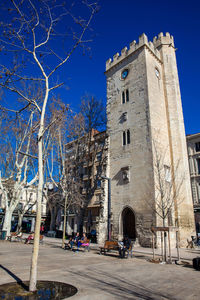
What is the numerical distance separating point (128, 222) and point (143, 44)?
19.5 metres

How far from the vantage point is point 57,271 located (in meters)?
7.43

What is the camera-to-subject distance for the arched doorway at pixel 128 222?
20.3 meters

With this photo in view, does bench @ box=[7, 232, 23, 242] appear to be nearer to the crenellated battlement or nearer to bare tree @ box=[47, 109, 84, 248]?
bare tree @ box=[47, 109, 84, 248]

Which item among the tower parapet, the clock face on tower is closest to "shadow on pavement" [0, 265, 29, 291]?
the clock face on tower

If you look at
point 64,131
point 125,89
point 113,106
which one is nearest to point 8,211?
point 64,131

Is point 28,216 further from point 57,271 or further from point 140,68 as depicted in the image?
point 57,271

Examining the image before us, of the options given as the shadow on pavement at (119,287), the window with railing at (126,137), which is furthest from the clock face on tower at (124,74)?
the shadow on pavement at (119,287)

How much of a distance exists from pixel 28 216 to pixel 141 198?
33132mm

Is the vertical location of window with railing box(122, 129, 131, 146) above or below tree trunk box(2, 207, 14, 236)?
above

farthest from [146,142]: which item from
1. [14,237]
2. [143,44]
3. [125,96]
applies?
[14,237]

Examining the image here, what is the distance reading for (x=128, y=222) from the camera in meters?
20.7

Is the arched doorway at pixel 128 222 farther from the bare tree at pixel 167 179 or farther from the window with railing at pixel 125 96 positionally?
the window with railing at pixel 125 96

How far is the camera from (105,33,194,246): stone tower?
1903 cm

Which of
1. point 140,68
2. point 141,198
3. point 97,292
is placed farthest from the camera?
point 140,68
